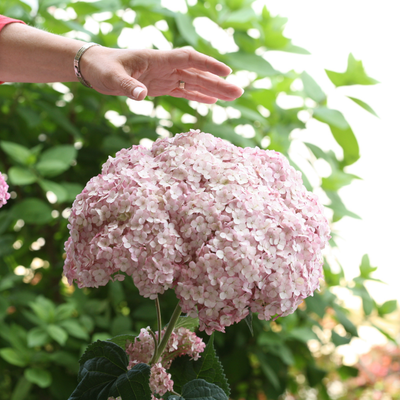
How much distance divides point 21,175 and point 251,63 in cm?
89

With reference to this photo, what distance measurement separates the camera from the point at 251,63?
1544mm

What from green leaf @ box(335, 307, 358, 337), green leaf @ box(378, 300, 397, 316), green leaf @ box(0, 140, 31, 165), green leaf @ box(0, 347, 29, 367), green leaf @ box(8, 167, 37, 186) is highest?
green leaf @ box(0, 140, 31, 165)

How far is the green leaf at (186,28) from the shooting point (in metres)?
1.46

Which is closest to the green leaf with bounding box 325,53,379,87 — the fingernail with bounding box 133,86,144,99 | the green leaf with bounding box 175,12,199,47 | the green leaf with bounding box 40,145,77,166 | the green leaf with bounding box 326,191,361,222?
the green leaf with bounding box 326,191,361,222

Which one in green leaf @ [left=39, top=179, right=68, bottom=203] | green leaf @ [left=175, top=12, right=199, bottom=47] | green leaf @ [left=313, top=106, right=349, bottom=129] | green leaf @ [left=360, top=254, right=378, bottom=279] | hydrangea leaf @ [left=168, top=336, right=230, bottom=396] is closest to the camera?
hydrangea leaf @ [left=168, top=336, right=230, bottom=396]

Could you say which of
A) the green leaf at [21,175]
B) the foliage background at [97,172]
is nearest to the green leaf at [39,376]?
the foliage background at [97,172]

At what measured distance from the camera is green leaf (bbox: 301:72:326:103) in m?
1.74

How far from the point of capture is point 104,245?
0.60 meters

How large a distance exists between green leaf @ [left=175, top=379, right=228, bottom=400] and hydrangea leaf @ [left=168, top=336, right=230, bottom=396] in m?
0.04

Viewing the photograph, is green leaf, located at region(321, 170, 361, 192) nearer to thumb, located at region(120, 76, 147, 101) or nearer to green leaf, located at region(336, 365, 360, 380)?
green leaf, located at region(336, 365, 360, 380)

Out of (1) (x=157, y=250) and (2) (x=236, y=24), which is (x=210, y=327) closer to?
(1) (x=157, y=250)

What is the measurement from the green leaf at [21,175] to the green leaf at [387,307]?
1.60 m

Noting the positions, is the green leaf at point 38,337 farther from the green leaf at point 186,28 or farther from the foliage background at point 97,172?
the green leaf at point 186,28

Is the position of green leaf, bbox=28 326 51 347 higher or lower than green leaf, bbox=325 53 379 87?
lower
